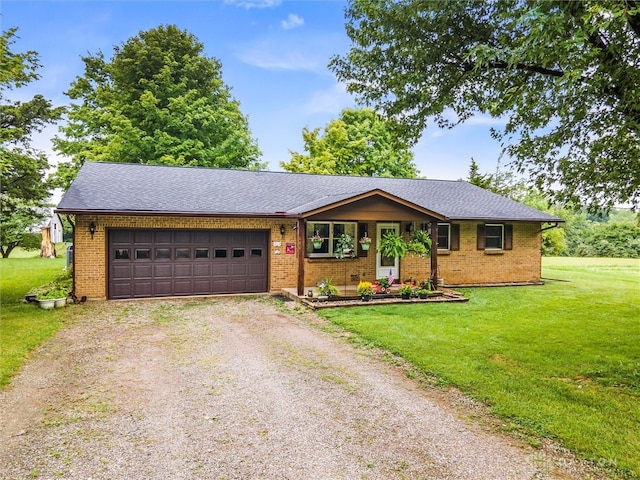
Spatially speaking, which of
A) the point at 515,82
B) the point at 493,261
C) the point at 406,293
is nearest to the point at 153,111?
the point at 406,293

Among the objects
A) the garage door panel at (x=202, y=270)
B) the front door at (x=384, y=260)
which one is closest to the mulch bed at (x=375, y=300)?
the front door at (x=384, y=260)

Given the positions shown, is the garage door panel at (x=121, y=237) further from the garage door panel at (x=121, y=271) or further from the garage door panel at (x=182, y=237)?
the garage door panel at (x=182, y=237)

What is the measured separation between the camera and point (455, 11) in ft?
21.1

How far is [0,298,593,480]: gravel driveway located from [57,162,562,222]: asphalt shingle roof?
18.0ft

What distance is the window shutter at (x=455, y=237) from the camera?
14.9m

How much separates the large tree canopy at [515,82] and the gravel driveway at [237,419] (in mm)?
4164

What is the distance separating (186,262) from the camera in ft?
40.2

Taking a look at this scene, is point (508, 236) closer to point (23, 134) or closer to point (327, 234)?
point (327, 234)

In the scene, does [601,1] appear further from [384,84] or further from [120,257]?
[120,257]

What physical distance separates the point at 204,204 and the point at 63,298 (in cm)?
452

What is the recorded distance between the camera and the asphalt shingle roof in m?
11.8

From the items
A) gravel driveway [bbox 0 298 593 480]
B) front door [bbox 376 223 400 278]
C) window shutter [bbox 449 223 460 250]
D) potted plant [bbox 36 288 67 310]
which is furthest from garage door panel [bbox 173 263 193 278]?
window shutter [bbox 449 223 460 250]

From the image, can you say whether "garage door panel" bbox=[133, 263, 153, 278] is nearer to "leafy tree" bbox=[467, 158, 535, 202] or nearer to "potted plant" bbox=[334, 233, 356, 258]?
"potted plant" bbox=[334, 233, 356, 258]

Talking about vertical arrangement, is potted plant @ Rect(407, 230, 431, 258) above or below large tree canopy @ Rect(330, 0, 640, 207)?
below
